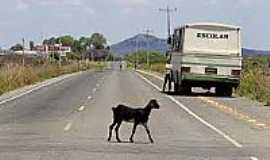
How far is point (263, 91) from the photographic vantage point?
37.8m

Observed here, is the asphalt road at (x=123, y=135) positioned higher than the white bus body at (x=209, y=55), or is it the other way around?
the white bus body at (x=209, y=55)

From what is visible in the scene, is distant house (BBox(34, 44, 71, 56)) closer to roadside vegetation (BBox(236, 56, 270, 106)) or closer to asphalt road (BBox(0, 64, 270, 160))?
roadside vegetation (BBox(236, 56, 270, 106))

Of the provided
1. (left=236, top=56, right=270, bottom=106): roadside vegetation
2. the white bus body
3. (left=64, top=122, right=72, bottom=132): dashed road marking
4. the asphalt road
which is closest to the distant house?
(left=236, top=56, right=270, bottom=106): roadside vegetation

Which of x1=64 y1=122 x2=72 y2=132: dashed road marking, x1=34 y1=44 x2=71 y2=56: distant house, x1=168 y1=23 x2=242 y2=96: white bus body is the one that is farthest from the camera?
x1=34 y1=44 x2=71 y2=56: distant house

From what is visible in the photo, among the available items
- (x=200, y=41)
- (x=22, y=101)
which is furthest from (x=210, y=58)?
(x=22, y=101)

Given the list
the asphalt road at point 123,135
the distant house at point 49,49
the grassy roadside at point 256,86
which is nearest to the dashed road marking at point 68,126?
the asphalt road at point 123,135

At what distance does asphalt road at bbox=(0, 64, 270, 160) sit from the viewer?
15.5 metres

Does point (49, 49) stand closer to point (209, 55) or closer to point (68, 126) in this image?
point (209, 55)

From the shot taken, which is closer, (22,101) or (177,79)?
(22,101)

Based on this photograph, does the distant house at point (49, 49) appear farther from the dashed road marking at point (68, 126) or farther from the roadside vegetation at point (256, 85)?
the dashed road marking at point (68, 126)

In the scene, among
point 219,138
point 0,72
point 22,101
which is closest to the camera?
point 219,138

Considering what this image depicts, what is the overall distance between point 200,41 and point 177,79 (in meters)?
2.27

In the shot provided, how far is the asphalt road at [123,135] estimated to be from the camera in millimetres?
15500

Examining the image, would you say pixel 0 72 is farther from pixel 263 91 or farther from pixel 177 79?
pixel 263 91
